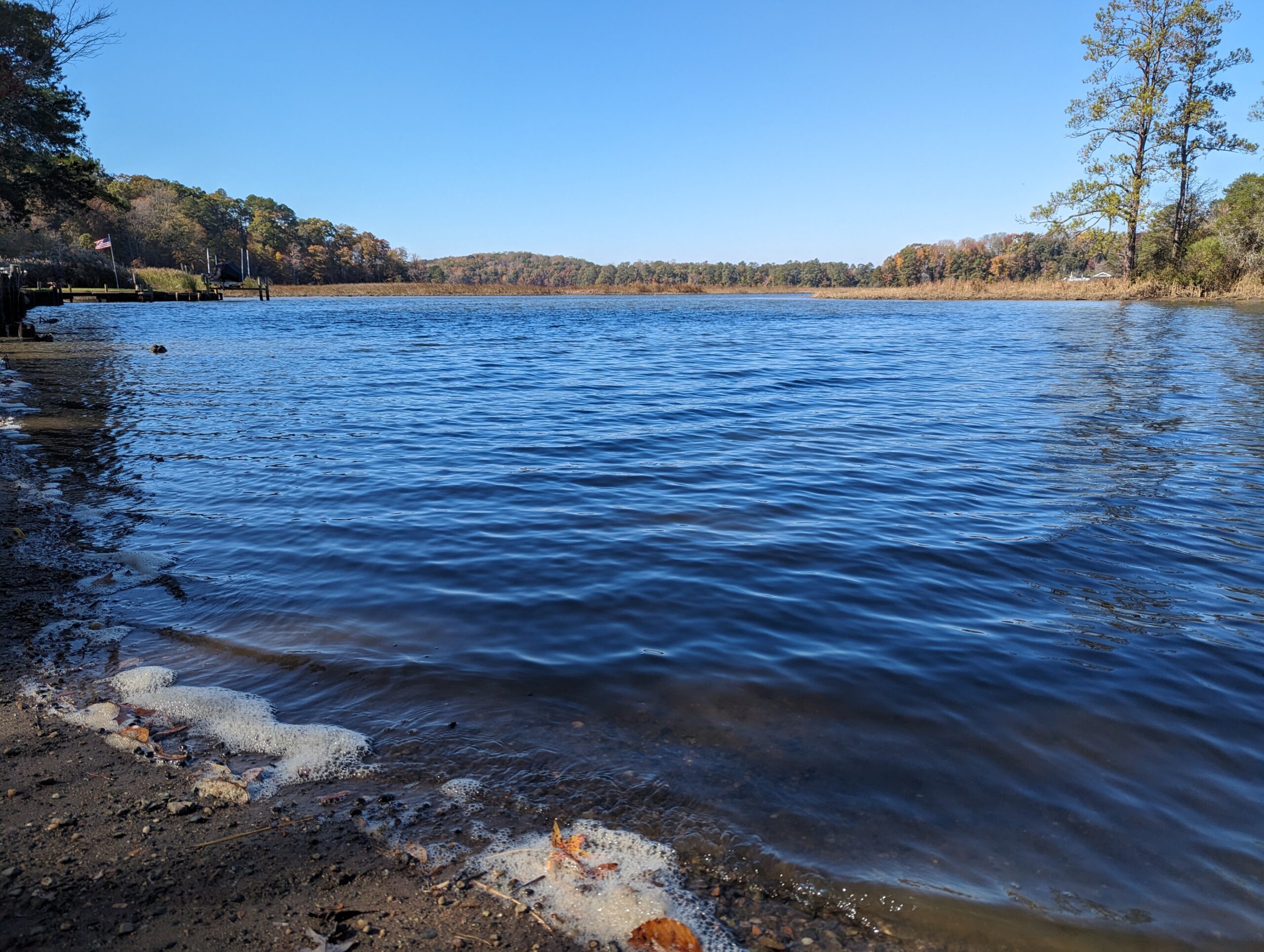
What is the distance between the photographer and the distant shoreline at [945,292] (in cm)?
4581

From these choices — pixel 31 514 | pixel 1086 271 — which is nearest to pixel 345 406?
pixel 31 514

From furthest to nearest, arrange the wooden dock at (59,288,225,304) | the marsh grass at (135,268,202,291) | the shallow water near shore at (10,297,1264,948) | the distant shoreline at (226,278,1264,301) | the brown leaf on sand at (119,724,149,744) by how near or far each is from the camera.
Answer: the marsh grass at (135,268,202,291)
the wooden dock at (59,288,225,304)
the distant shoreline at (226,278,1264,301)
the brown leaf on sand at (119,724,149,744)
the shallow water near shore at (10,297,1264,948)

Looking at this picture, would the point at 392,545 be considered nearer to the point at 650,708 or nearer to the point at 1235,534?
the point at 650,708

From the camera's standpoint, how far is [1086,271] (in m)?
137

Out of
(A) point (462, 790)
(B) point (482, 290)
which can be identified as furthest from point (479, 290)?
(A) point (462, 790)

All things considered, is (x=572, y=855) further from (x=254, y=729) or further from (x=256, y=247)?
(x=256, y=247)

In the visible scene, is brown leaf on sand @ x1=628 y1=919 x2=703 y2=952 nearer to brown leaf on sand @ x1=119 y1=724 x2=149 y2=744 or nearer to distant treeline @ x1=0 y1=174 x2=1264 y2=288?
brown leaf on sand @ x1=119 y1=724 x2=149 y2=744

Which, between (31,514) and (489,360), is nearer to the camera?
(31,514)

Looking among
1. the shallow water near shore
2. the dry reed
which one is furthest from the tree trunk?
the dry reed

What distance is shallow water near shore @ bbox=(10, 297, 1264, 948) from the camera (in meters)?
2.92

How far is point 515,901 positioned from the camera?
7.98ft

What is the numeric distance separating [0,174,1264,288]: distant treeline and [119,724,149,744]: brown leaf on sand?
35746 mm

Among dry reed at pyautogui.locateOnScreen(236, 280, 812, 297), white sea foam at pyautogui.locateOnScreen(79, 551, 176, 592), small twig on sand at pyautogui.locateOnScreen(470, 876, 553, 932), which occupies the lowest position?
small twig on sand at pyautogui.locateOnScreen(470, 876, 553, 932)

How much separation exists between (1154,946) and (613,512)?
18.2ft
